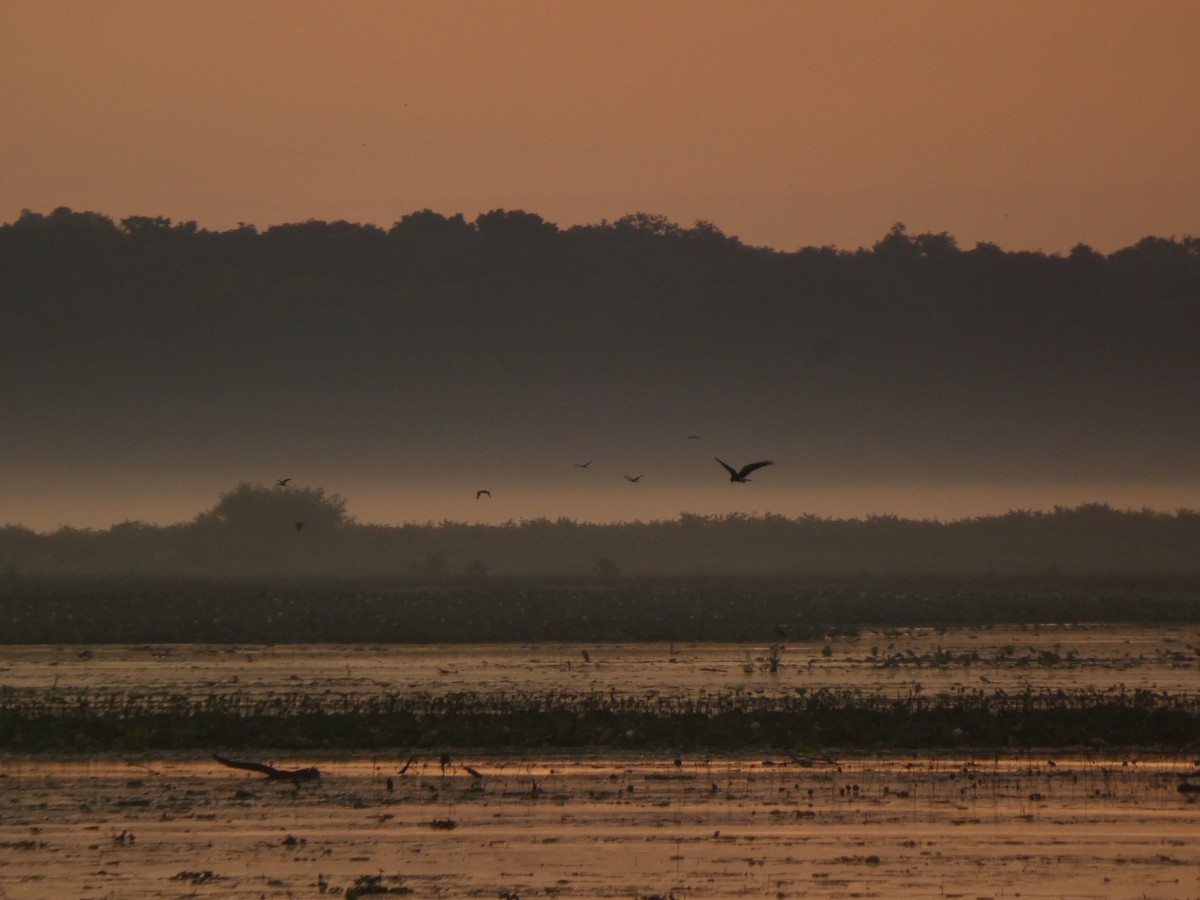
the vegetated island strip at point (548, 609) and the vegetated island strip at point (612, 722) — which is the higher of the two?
the vegetated island strip at point (548, 609)

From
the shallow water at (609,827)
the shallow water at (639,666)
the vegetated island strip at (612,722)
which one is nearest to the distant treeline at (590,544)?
the shallow water at (639,666)

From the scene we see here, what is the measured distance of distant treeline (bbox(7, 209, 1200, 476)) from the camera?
138125 millimetres

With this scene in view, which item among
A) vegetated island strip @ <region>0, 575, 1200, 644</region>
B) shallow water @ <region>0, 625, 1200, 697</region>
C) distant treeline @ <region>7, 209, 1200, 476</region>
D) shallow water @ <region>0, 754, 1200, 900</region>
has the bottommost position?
shallow water @ <region>0, 754, 1200, 900</region>

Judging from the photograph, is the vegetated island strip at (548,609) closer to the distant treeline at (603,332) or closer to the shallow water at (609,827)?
the shallow water at (609,827)

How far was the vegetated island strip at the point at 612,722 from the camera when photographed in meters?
18.8

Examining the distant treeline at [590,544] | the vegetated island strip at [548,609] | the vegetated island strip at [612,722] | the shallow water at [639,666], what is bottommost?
the vegetated island strip at [612,722]

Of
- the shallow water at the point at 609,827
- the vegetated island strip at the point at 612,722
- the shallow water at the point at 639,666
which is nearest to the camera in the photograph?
the shallow water at the point at 609,827

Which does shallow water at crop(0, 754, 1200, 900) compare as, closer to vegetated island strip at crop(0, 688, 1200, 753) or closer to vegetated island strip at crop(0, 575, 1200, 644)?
A: vegetated island strip at crop(0, 688, 1200, 753)

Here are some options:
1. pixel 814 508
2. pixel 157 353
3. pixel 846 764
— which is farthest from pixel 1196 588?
pixel 157 353

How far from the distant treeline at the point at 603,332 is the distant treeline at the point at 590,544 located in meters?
55.3

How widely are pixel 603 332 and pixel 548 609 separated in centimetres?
10721

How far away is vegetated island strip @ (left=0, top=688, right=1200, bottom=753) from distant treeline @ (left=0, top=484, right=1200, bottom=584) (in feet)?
160

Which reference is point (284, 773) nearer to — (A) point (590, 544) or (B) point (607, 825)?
(B) point (607, 825)

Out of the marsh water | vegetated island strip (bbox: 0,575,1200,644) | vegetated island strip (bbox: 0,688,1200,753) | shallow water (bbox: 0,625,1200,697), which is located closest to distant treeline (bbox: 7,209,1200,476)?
vegetated island strip (bbox: 0,575,1200,644)
